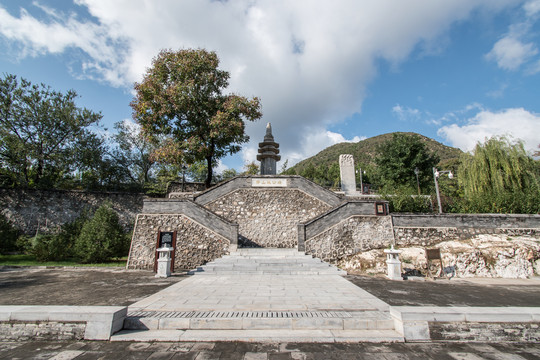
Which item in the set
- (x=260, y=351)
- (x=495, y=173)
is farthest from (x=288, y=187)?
(x=495, y=173)

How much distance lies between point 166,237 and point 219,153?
8.59m

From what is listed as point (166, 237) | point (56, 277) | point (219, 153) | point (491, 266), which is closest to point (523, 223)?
point (491, 266)

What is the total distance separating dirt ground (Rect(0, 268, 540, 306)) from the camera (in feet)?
17.9

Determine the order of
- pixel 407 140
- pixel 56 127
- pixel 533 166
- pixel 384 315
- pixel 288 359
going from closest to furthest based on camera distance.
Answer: pixel 288 359 < pixel 384 315 < pixel 533 166 < pixel 56 127 < pixel 407 140

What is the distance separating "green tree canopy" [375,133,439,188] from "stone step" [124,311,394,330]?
23.5 metres

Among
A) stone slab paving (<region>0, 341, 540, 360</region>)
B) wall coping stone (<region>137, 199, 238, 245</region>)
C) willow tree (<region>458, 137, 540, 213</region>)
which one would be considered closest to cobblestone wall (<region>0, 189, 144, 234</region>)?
wall coping stone (<region>137, 199, 238, 245</region>)

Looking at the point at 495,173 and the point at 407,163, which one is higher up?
the point at 407,163

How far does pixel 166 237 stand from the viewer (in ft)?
30.3

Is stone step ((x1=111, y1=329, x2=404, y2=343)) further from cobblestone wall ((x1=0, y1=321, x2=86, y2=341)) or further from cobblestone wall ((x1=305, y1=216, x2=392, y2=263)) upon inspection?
cobblestone wall ((x1=305, y1=216, x2=392, y2=263))

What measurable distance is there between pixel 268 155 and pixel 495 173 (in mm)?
13488

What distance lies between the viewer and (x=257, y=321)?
13.0ft

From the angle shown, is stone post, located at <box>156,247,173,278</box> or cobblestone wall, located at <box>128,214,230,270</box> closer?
stone post, located at <box>156,247,173,278</box>

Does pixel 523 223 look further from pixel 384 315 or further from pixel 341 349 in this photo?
pixel 341 349

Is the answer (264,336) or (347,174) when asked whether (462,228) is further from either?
(264,336)
